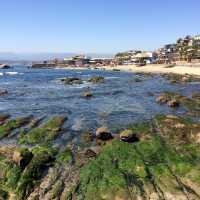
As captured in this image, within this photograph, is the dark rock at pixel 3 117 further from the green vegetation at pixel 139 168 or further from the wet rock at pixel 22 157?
the green vegetation at pixel 139 168

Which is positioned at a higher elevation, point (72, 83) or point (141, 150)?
point (141, 150)

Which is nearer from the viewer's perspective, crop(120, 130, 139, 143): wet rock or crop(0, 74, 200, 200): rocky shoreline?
crop(0, 74, 200, 200): rocky shoreline

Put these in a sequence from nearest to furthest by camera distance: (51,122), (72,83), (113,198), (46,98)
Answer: (113,198), (51,122), (46,98), (72,83)

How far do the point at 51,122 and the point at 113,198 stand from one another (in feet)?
62.4

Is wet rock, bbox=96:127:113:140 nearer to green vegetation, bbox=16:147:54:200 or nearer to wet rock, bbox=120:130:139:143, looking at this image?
wet rock, bbox=120:130:139:143

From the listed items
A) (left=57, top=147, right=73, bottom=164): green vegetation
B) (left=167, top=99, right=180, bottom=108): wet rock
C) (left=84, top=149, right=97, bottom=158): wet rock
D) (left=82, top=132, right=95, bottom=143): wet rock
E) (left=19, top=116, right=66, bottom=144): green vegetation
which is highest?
(left=84, top=149, right=97, bottom=158): wet rock

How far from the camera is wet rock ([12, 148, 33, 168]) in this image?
2509 centimetres

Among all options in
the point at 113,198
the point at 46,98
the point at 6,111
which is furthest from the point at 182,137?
the point at 46,98

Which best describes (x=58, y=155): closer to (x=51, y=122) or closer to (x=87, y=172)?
(x=87, y=172)

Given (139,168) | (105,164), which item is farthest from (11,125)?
(139,168)

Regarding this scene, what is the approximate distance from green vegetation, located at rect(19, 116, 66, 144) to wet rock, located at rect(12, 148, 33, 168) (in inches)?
189

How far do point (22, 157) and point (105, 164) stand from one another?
619cm

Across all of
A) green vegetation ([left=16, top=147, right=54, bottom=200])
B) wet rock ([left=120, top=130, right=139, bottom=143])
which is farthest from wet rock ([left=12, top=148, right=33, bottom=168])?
→ wet rock ([left=120, top=130, right=139, bottom=143])

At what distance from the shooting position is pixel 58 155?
27.2 m
